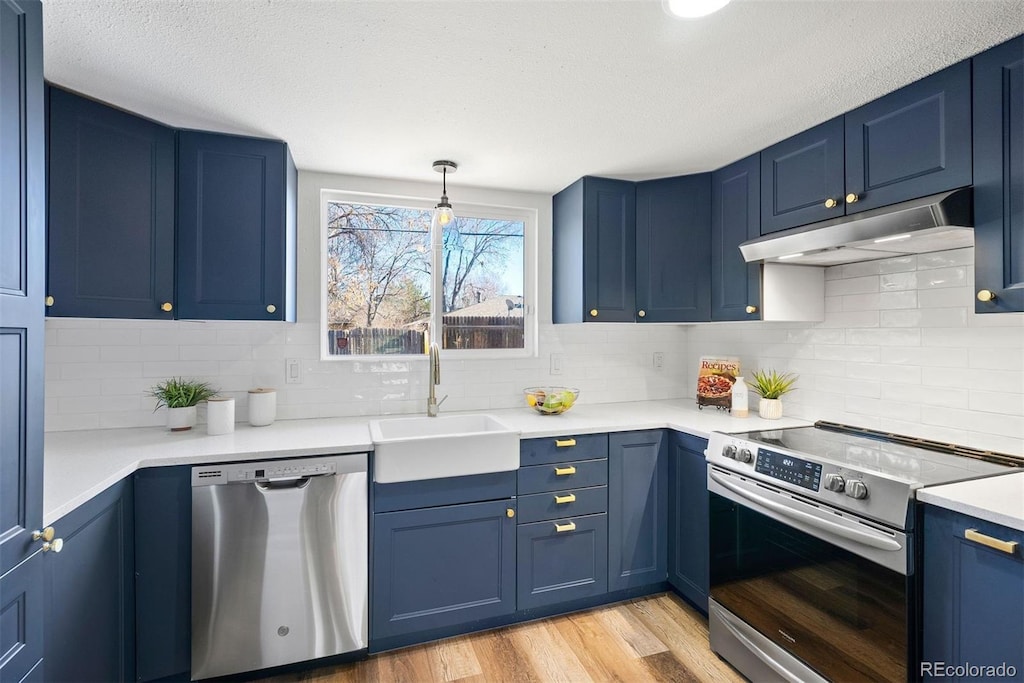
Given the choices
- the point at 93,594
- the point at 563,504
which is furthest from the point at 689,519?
the point at 93,594

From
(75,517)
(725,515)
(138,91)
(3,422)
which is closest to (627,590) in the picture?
(725,515)

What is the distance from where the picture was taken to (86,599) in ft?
4.83

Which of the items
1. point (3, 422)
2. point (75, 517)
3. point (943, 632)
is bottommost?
point (943, 632)

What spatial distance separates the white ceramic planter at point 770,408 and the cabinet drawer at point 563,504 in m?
0.98

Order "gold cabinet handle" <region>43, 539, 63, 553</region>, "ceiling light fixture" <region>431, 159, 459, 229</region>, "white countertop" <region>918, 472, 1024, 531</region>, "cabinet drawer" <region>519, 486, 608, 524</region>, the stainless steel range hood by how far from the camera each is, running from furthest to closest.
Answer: "ceiling light fixture" <region>431, 159, 459, 229</region> → "cabinet drawer" <region>519, 486, 608, 524</region> → the stainless steel range hood → "white countertop" <region>918, 472, 1024, 531</region> → "gold cabinet handle" <region>43, 539, 63, 553</region>

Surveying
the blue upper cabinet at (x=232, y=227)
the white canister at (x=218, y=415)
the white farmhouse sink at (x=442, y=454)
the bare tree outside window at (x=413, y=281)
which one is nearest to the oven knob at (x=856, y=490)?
the white farmhouse sink at (x=442, y=454)

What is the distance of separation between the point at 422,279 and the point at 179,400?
1.35 metres

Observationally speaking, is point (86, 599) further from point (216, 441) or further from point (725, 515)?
point (725, 515)

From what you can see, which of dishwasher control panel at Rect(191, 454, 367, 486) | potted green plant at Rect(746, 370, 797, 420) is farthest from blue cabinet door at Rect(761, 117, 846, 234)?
dishwasher control panel at Rect(191, 454, 367, 486)

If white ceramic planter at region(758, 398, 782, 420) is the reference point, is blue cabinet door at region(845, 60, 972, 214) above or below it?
above

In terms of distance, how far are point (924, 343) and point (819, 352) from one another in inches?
19.4

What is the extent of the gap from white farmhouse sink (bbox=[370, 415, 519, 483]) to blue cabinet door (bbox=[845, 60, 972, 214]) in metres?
1.72

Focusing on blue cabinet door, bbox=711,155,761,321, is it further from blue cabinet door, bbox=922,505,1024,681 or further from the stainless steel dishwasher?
the stainless steel dishwasher

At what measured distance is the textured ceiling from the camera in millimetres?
1337
